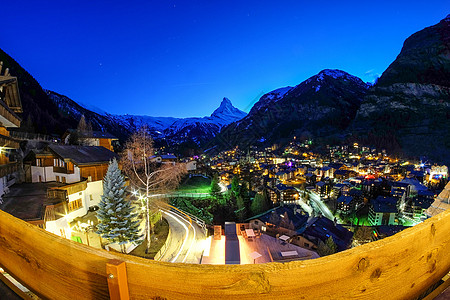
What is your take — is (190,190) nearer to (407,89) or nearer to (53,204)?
(53,204)

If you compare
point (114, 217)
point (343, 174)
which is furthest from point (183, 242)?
point (343, 174)

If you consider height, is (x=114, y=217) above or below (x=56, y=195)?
below

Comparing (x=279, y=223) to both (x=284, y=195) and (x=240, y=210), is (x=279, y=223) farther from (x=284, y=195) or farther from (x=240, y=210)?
(x=284, y=195)

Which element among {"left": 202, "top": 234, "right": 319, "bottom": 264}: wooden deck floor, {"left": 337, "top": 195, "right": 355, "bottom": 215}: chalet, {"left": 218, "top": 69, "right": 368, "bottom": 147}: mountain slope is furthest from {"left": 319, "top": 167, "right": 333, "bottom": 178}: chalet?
{"left": 202, "top": 234, "right": 319, "bottom": 264}: wooden deck floor

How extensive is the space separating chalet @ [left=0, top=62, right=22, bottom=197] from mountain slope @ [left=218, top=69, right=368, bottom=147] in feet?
385

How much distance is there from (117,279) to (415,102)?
12951 cm

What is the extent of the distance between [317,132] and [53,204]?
399 feet

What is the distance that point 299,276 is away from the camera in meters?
1.02

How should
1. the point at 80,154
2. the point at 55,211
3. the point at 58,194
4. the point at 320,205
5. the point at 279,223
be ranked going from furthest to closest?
the point at 320,205 < the point at 279,223 < the point at 80,154 < the point at 58,194 < the point at 55,211

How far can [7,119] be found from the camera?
31.5 ft

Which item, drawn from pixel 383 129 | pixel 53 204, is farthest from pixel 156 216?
pixel 383 129

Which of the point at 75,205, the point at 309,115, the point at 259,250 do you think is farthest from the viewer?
the point at 309,115

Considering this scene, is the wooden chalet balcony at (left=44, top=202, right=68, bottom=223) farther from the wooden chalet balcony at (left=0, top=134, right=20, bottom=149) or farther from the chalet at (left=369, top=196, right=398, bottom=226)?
the chalet at (left=369, top=196, right=398, bottom=226)

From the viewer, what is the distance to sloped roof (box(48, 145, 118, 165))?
52.4ft
